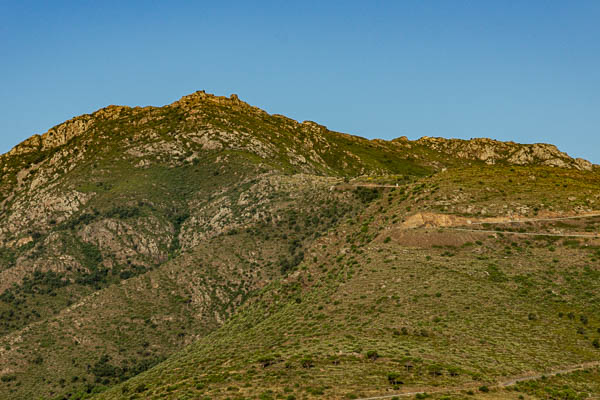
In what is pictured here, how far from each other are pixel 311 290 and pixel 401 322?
86.5 ft

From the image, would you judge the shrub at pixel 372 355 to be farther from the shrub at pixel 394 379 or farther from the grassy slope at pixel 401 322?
the shrub at pixel 394 379

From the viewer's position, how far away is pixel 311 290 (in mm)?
101938

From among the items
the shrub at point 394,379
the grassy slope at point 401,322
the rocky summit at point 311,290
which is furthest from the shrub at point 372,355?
the shrub at point 394,379

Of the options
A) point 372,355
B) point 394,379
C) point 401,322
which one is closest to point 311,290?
point 401,322

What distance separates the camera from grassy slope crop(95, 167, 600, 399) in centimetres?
6316

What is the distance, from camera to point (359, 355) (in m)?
68.1

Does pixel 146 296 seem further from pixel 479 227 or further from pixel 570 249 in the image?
pixel 570 249

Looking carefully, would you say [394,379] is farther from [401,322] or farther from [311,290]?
[311,290]

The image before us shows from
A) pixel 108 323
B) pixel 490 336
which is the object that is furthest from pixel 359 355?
pixel 108 323

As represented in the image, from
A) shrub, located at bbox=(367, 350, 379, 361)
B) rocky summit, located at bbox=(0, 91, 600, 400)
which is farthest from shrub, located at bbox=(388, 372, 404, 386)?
shrub, located at bbox=(367, 350, 379, 361)

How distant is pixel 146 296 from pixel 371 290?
209 feet

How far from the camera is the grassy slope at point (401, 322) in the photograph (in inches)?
2486

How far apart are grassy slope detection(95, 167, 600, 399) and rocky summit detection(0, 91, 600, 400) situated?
1.00 feet

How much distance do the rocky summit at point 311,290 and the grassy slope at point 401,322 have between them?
0.31 meters
